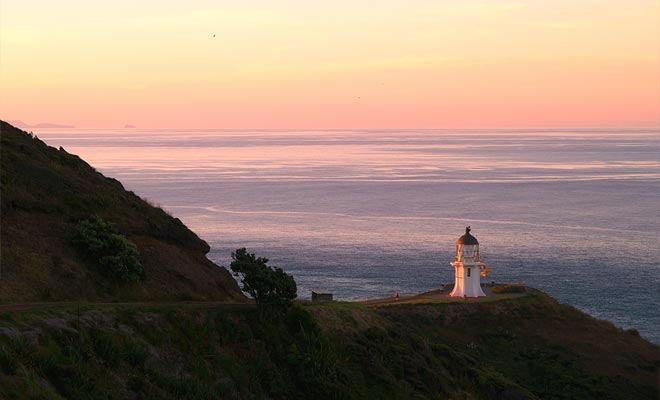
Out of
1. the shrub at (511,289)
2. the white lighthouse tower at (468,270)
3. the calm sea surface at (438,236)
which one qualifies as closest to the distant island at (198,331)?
the shrub at (511,289)

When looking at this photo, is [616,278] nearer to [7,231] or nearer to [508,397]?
[508,397]

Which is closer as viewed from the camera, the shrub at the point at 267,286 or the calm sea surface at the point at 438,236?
the shrub at the point at 267,286

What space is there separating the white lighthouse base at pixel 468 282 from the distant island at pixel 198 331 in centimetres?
173

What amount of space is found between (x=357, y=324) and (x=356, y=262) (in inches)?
2283

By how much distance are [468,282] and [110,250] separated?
2985 cm

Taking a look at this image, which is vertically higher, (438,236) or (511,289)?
(438,236)

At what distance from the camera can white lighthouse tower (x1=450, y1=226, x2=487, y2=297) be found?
6881cm

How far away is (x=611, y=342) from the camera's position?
6412 cm

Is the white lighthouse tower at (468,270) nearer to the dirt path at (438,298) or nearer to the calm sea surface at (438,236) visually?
the dirt path at (438,298)

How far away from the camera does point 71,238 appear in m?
48.7

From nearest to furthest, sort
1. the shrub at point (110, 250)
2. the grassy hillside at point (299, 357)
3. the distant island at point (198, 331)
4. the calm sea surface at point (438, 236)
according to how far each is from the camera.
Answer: the grassy hillside at point (299, 357), the distant island at point (198, 331), the shrub at point (110, 250), the calm sea surface at point (438, 236)

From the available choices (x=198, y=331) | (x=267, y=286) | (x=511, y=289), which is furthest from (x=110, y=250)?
(x=511, y=289)

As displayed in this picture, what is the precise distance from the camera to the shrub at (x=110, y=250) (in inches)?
1852

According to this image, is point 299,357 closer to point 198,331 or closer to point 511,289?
point 198,331
